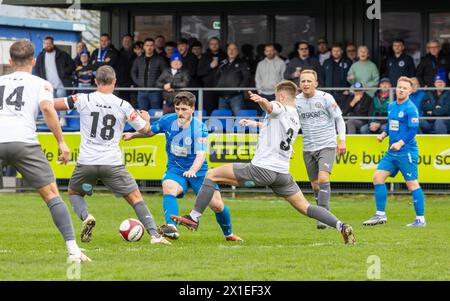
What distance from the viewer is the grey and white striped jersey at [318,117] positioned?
1476 centimetres

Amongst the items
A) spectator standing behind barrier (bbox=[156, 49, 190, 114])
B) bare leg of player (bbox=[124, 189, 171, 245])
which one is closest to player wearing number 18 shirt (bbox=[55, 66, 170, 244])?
bare leg of player (bbox=[124, 189, 171, 245])

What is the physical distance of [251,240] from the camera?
42.3 ft

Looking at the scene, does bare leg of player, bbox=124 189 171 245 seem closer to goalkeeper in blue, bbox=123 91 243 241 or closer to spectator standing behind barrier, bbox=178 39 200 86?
goalkeeper in blue, bbox=123 91 243 241

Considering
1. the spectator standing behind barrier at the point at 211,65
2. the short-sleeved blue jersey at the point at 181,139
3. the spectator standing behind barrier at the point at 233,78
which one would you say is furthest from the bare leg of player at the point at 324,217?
the spectator standing behind barrier at the point at 211,65

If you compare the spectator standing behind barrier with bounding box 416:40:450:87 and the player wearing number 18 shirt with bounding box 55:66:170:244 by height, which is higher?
the spectator standing behind barrier with bounding box 416:40:450:87

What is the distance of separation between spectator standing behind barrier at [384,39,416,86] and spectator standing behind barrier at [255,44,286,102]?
7.05 ft

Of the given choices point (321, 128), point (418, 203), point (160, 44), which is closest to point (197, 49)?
point (160, 44)

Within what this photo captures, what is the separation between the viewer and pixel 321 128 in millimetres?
14836

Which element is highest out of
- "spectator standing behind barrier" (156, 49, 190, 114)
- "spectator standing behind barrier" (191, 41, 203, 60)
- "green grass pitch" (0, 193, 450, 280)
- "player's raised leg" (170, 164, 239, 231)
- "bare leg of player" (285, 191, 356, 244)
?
"spectator standing behind barrier" (191, 41, 203, 60)

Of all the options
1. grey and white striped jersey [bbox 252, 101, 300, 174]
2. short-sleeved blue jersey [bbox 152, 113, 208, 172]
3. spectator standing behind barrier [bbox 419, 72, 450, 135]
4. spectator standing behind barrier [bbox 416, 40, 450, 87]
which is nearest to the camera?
grey and white striped jersey [bbox 252, 101, 300, 174]

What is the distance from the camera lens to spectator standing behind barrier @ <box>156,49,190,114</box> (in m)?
→ 20.8
